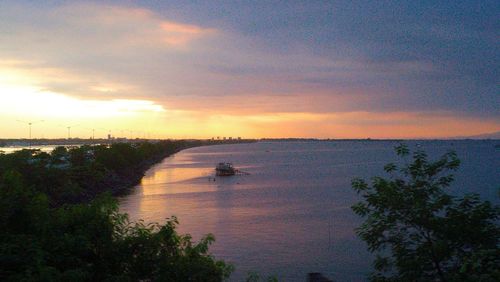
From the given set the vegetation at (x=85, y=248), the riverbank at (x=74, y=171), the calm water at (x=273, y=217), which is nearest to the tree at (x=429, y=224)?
the vegetation at (x=85, y=248)

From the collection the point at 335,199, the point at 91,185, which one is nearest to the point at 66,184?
the point at 91,185

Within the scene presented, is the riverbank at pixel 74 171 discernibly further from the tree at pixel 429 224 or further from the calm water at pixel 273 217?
the tree at pixel 429 224

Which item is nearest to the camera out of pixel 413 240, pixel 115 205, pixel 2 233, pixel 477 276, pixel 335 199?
pixel 477 276

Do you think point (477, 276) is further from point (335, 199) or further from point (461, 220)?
point (335, 199)

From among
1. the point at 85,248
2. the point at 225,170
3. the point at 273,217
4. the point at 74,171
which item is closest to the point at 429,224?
the point at 85,248

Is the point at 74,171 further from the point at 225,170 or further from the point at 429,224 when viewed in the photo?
the point at 429,224

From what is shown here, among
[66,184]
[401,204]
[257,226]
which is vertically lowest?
[257,226]

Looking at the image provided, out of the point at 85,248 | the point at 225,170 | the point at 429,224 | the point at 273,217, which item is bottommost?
the point at 273,217

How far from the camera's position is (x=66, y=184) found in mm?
45188

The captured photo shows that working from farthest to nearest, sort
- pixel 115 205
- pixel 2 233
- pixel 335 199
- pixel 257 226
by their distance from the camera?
1. pixel 335 199
2. pixel 257 226
3. pixel 115 205
4. pixel 2 233

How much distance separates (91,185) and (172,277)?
4900 centimetres

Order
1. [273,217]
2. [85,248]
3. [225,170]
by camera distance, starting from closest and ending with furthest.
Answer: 1. [85,248]
2. [273,217]
3. [225,170]

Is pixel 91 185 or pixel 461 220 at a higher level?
pixel 461 220

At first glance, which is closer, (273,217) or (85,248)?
(85,248)
